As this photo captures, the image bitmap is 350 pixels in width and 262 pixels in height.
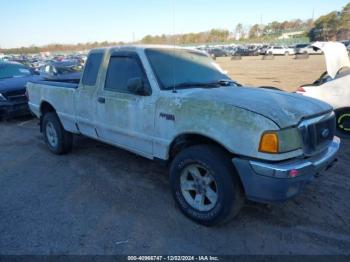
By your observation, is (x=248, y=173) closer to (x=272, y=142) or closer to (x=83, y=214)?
(x=272, y=142)

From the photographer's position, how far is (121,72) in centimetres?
436

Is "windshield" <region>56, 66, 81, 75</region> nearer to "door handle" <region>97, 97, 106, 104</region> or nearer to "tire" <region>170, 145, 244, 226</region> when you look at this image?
"door handle" <region>97, 97, 106, 104</region>

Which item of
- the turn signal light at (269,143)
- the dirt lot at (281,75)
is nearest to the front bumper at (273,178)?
the turn signal light at (269,143)

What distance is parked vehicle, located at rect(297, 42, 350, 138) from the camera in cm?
650

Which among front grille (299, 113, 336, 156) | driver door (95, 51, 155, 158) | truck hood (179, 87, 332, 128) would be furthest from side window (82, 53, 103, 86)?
front grille (299, 113, 336, 156)

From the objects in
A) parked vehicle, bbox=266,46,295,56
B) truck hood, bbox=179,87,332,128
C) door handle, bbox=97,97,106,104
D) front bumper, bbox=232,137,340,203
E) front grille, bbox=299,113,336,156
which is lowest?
front bumper, bbox=232,137,340,203

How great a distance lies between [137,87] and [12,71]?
846 centimetres

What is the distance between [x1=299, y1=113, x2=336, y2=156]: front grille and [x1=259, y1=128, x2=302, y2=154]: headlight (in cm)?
19

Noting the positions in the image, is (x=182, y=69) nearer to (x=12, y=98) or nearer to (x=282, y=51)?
(x=12, y=98)

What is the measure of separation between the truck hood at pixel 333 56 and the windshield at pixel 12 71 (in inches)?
349

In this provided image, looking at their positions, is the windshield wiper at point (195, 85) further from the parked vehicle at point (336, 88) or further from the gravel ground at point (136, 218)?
the parked vehicle at point (336, 88)

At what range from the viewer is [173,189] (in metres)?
3.68

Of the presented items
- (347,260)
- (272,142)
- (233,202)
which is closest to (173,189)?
(233,202)

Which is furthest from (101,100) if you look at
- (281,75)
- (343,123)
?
(281,75)
